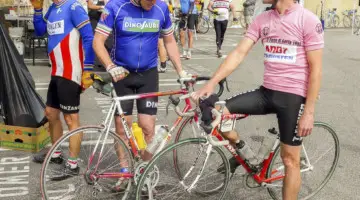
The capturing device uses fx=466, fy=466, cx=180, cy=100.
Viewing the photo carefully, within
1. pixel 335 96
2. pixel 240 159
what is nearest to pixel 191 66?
pixel 335 96

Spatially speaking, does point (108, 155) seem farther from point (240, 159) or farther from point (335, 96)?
point (335, 96)

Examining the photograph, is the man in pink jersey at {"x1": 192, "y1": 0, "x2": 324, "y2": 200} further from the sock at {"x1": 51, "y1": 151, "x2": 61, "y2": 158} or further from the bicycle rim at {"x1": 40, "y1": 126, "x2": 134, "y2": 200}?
the sock at {"x1": 51, "y1": 151, "x2": 61, "y2": 158}

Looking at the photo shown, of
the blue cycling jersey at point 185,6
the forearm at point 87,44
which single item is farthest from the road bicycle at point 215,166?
the blue cycling jersey at point 185,6

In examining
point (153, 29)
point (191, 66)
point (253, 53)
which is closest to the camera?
point (153, 29)

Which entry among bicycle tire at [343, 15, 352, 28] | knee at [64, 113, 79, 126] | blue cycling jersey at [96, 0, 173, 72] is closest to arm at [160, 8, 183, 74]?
blue cycling jersey at [96, 0, 173, 72]

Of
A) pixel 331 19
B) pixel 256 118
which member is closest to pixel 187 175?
pixel 256 118

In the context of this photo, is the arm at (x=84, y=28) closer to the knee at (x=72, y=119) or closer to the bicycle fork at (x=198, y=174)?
the knee at (x=72, y=119)

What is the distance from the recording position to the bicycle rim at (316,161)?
390cm

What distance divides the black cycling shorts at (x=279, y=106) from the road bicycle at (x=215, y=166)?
0.30 ft

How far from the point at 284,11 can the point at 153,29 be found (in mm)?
1126

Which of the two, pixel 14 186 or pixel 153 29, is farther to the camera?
pixel 14 186

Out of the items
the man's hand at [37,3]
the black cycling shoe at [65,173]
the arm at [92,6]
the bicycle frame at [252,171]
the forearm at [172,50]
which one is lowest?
the black cycling shoe at [65,173]

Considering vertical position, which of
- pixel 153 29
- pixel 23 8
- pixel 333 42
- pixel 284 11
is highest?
pixel 284 11

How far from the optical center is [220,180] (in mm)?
3684
